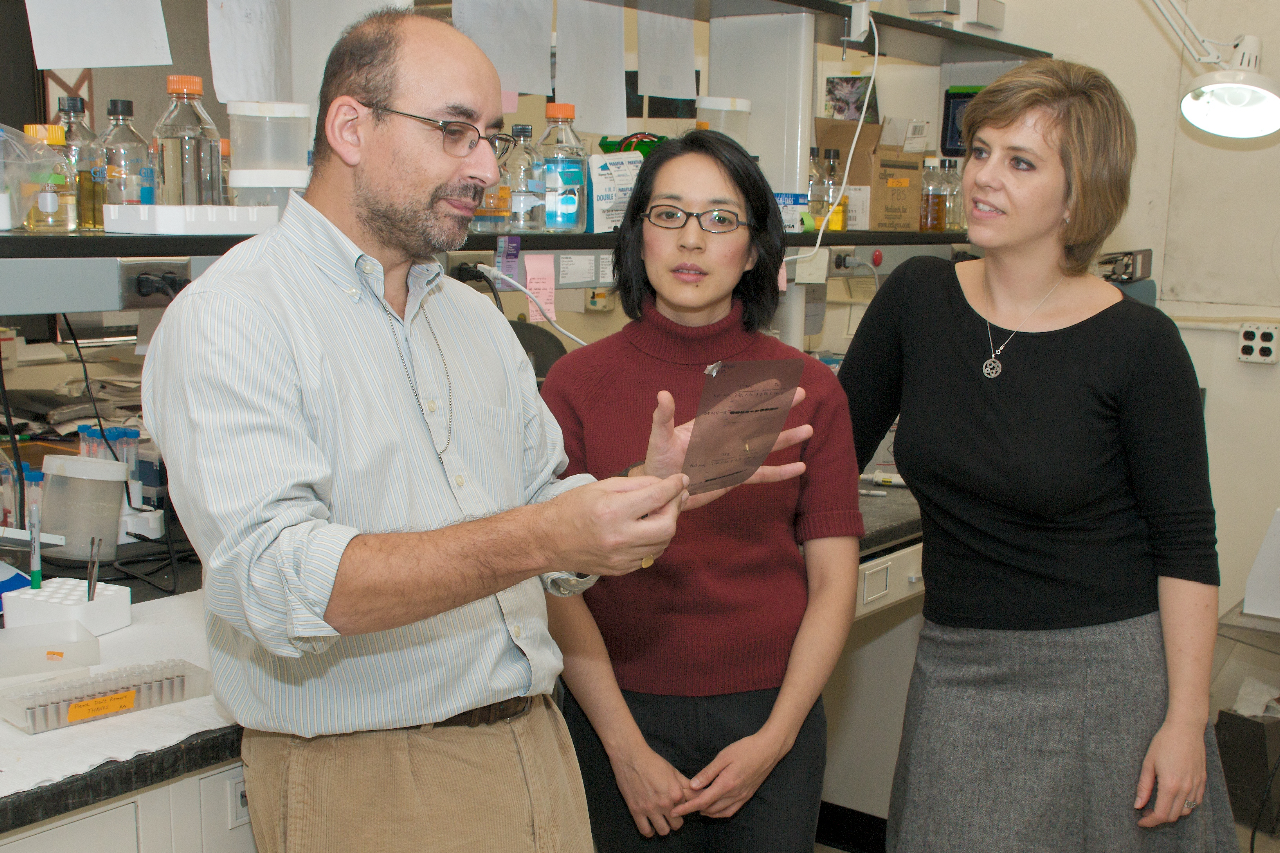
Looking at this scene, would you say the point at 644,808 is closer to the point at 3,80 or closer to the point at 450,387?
the point at 450,387

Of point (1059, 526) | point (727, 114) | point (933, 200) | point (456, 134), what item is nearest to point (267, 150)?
point (456, 134)

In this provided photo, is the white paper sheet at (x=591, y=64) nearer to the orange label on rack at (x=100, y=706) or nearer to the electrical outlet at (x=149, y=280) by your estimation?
the electrical outlet at (x=149, y=280)

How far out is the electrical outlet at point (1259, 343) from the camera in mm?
2918

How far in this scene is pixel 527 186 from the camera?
2.04m

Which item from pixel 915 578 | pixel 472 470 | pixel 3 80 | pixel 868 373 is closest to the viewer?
pixel 472 470

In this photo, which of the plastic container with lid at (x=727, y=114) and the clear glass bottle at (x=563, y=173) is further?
the plastic container with lid at (x=727, y=114)

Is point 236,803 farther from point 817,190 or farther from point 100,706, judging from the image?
point 817,190

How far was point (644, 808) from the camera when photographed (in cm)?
144

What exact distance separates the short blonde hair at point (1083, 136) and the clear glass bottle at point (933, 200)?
1.41 meters

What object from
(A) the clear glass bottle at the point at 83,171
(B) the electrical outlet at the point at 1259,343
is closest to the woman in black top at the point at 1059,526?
(A) the clear glass bottle at the point at 83,171

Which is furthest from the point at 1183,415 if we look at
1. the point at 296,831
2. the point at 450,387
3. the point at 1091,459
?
the point at 296,831

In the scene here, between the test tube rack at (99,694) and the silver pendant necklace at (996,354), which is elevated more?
the silver pendant necklace at (996,354)

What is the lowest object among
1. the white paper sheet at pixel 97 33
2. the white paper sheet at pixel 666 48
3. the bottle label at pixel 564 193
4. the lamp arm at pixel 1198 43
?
the bottle label at pixel 564 193

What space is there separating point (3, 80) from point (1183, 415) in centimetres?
370
